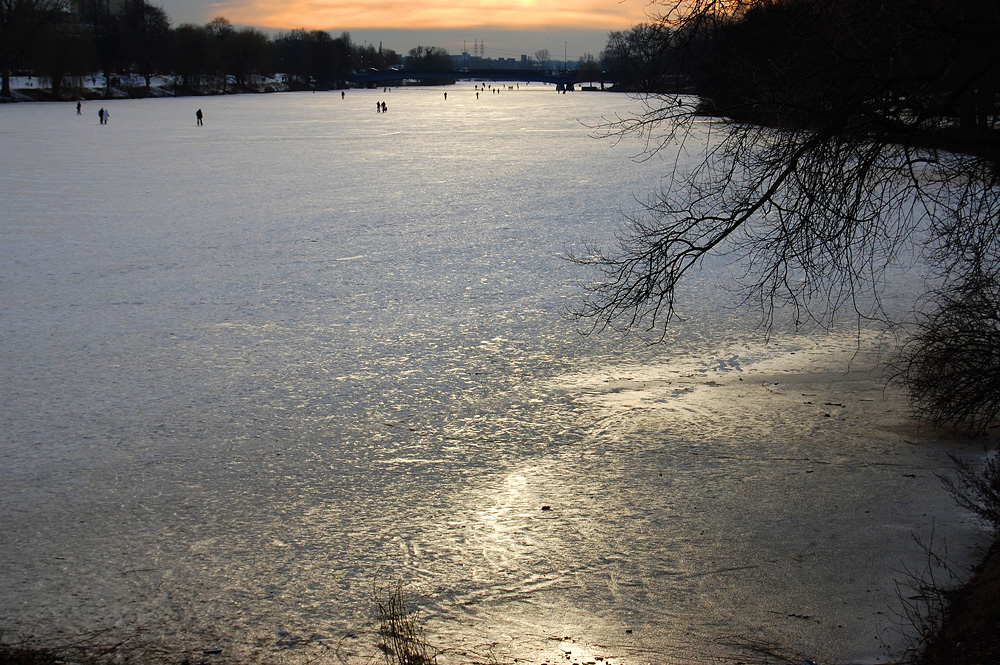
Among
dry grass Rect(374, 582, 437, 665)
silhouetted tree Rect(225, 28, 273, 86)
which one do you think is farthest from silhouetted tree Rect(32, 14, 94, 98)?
dry grass Rect(374, 582, 437, 665)

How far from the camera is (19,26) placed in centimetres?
7225

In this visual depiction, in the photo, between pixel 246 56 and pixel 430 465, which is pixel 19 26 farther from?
pixel 430 465

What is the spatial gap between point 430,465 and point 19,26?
7949 cm

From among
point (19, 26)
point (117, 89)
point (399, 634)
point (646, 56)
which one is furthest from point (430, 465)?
point (117, 89)

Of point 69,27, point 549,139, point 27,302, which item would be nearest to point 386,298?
point 27,302

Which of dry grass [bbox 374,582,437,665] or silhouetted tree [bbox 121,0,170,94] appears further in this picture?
silhouetted tree [bbox 121,0,170,94]

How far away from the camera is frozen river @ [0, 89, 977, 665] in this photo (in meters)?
4.68

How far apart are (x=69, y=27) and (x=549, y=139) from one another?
7421 centimetres

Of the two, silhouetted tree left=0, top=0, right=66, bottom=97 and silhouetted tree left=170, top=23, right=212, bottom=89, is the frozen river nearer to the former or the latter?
silhouetted tree left=0, top=0, right=66, bottom=97

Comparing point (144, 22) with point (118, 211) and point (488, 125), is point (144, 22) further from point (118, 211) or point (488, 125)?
point (118, 211)

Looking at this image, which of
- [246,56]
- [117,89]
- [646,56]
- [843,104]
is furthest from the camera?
[246,56]

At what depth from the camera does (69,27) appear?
9031 centimetres

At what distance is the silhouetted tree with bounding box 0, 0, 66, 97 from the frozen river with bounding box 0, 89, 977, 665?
67.6 meters

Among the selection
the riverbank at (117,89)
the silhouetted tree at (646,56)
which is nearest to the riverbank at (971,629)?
the silhouetted tree at (646,56)
